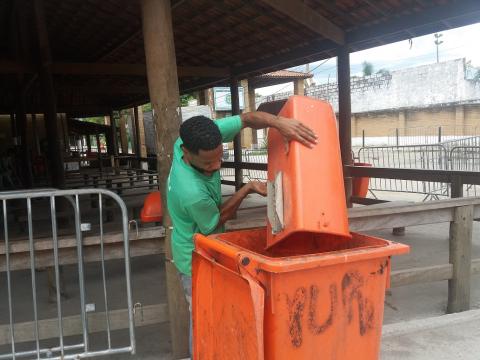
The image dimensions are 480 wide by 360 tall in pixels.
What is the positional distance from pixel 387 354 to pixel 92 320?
2.12 meters

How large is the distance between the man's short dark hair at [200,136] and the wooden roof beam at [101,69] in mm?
7909

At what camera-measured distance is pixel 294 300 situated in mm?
1761

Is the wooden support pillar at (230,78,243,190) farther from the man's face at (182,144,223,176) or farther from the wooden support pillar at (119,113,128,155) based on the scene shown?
the wooden support pillar at (119,113,128,155)

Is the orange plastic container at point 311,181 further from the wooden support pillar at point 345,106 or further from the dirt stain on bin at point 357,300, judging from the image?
the wooden support pillar at point 345,106

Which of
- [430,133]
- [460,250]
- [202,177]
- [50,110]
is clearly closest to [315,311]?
[202,177]

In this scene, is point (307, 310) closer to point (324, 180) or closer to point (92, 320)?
point (324, 180)

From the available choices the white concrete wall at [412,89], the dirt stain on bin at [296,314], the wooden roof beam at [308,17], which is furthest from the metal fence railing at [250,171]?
the white concrete wall at [412,89]

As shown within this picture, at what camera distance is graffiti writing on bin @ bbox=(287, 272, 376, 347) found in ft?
5.82

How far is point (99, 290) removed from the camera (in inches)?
204

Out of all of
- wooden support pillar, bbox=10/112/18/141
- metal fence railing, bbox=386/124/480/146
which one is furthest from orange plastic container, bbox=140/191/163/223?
metal fence railing, bbox=386/124/480/146

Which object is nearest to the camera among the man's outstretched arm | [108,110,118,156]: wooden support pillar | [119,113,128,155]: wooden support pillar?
the man's outstretched arm

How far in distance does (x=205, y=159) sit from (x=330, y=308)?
89cm

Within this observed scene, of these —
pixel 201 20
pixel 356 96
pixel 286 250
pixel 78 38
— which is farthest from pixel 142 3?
pixel 356 96

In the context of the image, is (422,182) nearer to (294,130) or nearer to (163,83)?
(163,83)
